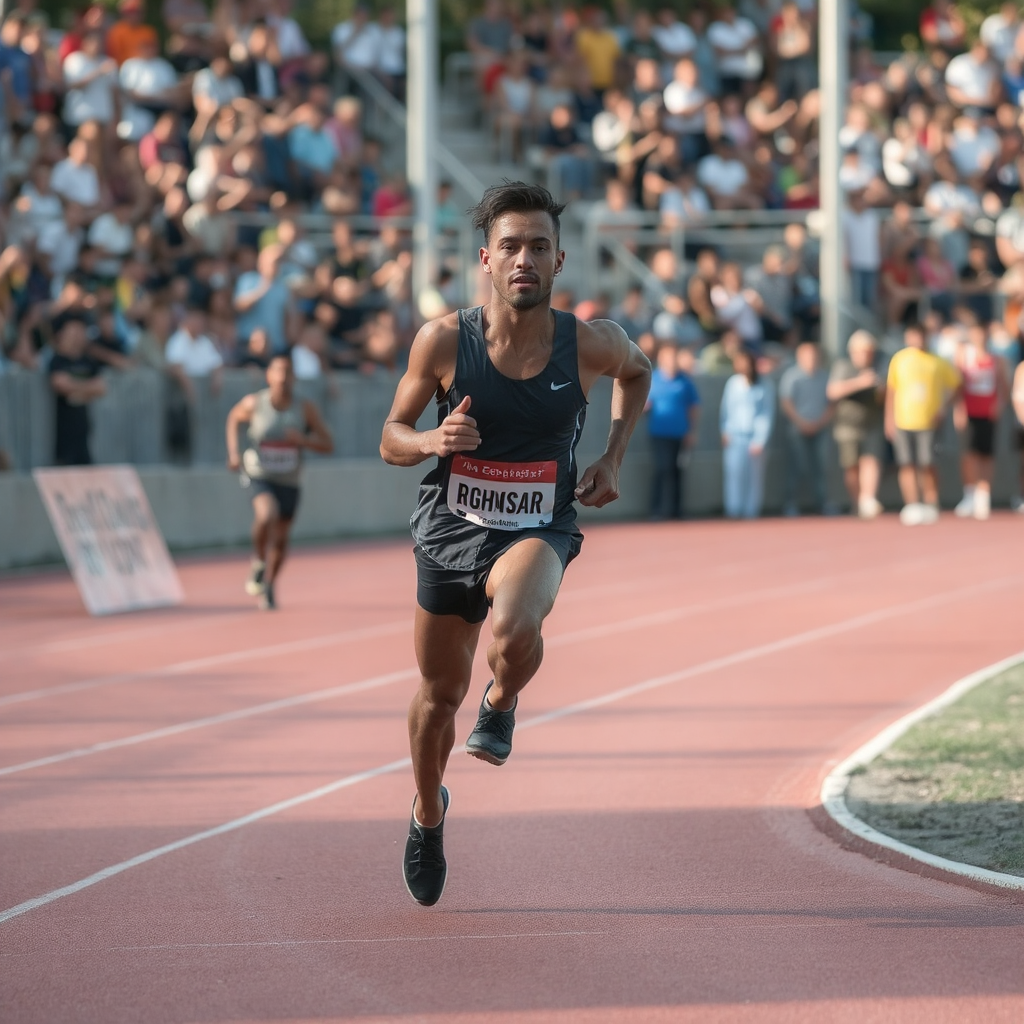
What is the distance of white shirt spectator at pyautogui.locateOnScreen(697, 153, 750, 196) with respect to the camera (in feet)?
87.1

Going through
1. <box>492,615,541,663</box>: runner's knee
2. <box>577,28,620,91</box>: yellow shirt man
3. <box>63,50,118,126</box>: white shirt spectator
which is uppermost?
<box>577,28,620,91</box>: yellow shirt man

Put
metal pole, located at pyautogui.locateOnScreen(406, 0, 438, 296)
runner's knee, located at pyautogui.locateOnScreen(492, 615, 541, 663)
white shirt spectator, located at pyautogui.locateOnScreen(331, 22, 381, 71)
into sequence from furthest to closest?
1. white shirt spectator, located at pyautogui.locateOnScreen(331, 22, 381, 71)
2. metal pole, located at pyautogui.locateOnScreen(406, 0, 438, 296)
3. runner's knee, located at pyautogui.locateOnScreen(492, 615, 541, 663)

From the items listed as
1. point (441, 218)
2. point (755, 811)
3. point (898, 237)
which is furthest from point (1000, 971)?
point (898, 237)

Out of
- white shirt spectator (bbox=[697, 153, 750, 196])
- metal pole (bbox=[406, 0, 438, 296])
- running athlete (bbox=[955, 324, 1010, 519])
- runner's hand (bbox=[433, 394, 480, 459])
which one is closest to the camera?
runner's hand (bbox=[433, 394, 480, 459])

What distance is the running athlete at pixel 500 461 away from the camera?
619 cm

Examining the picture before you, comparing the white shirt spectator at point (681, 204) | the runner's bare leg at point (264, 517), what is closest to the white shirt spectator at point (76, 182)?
the runner's bare leg at point (264, 517)

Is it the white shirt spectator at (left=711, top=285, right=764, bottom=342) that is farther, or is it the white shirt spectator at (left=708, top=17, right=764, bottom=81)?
the white shirt spectator at (left=708, top=17, right=764, bottom=81)

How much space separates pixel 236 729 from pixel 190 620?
192 inches

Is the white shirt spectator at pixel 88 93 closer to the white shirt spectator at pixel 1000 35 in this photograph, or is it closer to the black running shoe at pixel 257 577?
the black running shoe at pixel 257 577

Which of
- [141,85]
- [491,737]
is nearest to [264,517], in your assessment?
[141,85]

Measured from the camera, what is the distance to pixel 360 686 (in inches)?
473

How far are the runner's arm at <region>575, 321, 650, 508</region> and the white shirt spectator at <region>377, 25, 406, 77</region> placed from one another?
65.1ft

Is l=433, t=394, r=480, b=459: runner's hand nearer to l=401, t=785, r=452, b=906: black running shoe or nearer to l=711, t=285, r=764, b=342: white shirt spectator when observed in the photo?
l=401, t=785, r=452, b=906: black running shoe

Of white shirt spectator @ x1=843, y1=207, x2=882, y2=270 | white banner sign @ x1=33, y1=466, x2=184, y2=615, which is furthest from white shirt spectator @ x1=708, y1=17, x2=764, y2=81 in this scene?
white banner sign @ x1=33, y1=466, x2=184, y2=615
